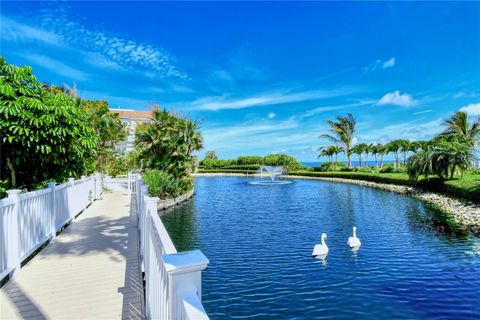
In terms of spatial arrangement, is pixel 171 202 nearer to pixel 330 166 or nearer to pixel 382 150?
pixel 330 166

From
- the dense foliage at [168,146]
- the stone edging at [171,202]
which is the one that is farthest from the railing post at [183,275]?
the dense foliage at [168,146]

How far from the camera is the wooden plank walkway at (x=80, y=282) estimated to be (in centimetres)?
372

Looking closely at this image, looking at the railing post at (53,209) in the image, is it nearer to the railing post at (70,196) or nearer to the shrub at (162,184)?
the railing post at (70,196)

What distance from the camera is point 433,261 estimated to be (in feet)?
29.2

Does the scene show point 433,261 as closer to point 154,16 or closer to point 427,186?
point 427,186

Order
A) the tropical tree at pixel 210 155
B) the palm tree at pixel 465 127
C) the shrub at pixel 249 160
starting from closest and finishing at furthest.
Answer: the palm tree at pixel 465 127
the shrub at pixel 249 160
the tropical tree at pixel 210 155

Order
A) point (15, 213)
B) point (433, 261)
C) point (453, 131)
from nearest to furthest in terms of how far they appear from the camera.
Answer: point (15, 213)
point (433, 261)
point (453, 131)

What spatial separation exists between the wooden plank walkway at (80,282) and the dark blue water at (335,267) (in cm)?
227

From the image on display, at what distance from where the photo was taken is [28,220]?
5.45 m

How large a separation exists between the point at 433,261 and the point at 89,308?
9183mm

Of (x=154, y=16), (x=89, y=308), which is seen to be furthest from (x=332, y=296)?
(x=154, y=16)

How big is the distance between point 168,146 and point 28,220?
17.0 metres

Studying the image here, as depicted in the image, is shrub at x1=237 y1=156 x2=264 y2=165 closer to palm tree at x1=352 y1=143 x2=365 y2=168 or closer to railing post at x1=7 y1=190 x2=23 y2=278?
palm tree at x1=352 y1=143 x2=365 y2=168

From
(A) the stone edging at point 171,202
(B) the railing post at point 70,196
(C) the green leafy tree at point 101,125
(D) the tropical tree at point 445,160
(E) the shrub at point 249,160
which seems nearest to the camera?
(B) the railing post at point 70,196
